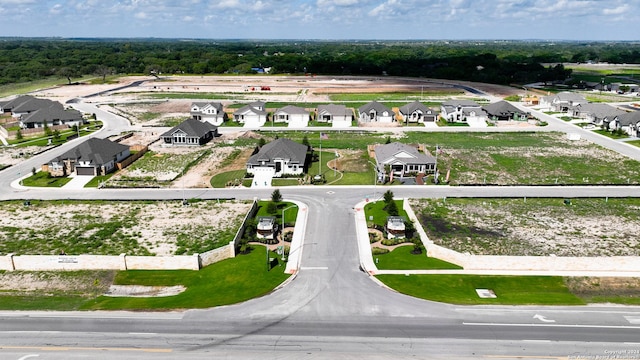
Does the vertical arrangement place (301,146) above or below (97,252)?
above

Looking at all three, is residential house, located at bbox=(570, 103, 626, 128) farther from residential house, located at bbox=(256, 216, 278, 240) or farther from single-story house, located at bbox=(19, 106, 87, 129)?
single-story house, located at bbox=(19, 106, 87, 129)

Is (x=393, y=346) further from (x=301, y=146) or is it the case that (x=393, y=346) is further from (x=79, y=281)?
(x=301, y=146)

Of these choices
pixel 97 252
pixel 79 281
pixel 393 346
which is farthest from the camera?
pixel 97 252

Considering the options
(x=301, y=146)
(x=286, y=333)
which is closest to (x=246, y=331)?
(x=286, y=333)

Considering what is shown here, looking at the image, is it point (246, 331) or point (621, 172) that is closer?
point (246, 331)

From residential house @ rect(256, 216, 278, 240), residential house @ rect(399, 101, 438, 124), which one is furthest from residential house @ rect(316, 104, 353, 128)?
residential house @ rect(256, 216, 278, 240)
